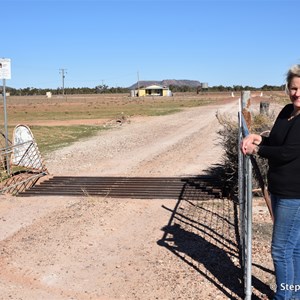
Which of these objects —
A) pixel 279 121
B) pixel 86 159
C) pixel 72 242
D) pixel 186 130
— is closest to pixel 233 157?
pixel 72 242

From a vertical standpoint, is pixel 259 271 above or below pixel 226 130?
below

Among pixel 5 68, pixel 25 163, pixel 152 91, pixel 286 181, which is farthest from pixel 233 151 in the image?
pixel 152 91

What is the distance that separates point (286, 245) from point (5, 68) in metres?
7.50

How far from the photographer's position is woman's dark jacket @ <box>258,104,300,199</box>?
291 centimetres

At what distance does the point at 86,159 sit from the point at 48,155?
159 cm

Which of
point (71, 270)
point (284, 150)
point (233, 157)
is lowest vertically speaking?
point (71, 270)

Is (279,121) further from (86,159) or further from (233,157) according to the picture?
(86,159)

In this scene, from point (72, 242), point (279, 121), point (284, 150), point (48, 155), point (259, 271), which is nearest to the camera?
point (284, 150)

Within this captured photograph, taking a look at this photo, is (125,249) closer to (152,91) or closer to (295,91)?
(295,91)

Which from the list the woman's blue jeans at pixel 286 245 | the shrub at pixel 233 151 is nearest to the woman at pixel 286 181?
the woman's blue jeans at pixel 286 245

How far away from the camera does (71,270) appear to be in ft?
15.1

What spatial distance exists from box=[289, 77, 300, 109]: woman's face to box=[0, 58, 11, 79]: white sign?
7.31m

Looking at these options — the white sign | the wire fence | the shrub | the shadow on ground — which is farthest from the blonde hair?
the white sign

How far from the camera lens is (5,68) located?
9.26 metres
